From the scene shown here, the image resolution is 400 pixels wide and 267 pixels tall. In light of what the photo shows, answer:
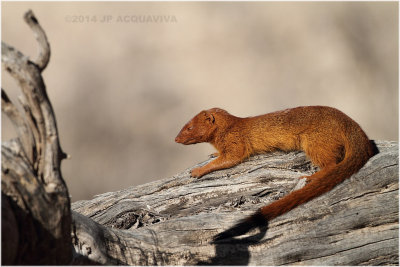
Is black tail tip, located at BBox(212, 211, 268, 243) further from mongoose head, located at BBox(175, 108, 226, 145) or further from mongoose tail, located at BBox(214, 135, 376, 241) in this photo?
mongoose head, located at BBox(175, 108, 226, 145)

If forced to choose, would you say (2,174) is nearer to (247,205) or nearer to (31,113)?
(31,113)

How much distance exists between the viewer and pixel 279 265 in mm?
3826

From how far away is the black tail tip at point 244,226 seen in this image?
3.88 m

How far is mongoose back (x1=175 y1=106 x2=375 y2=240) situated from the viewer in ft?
13.2

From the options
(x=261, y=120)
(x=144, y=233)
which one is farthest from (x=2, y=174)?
(x=261, y=120)

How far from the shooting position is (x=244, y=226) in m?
3.94

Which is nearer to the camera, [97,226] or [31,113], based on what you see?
[31,113]

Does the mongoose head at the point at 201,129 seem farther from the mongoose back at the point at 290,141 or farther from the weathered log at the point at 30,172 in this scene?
the weathered log at the point at 30,172

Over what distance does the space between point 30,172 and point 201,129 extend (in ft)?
8.81

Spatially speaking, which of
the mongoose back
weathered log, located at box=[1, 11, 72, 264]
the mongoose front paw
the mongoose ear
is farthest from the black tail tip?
the mongoose ear

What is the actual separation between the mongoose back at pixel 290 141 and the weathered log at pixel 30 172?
1532mm

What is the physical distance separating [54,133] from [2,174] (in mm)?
374

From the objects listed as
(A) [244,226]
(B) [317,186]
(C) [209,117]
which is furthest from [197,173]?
(B) [317,186]

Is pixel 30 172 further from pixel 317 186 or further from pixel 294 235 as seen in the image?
pixel 317 186
